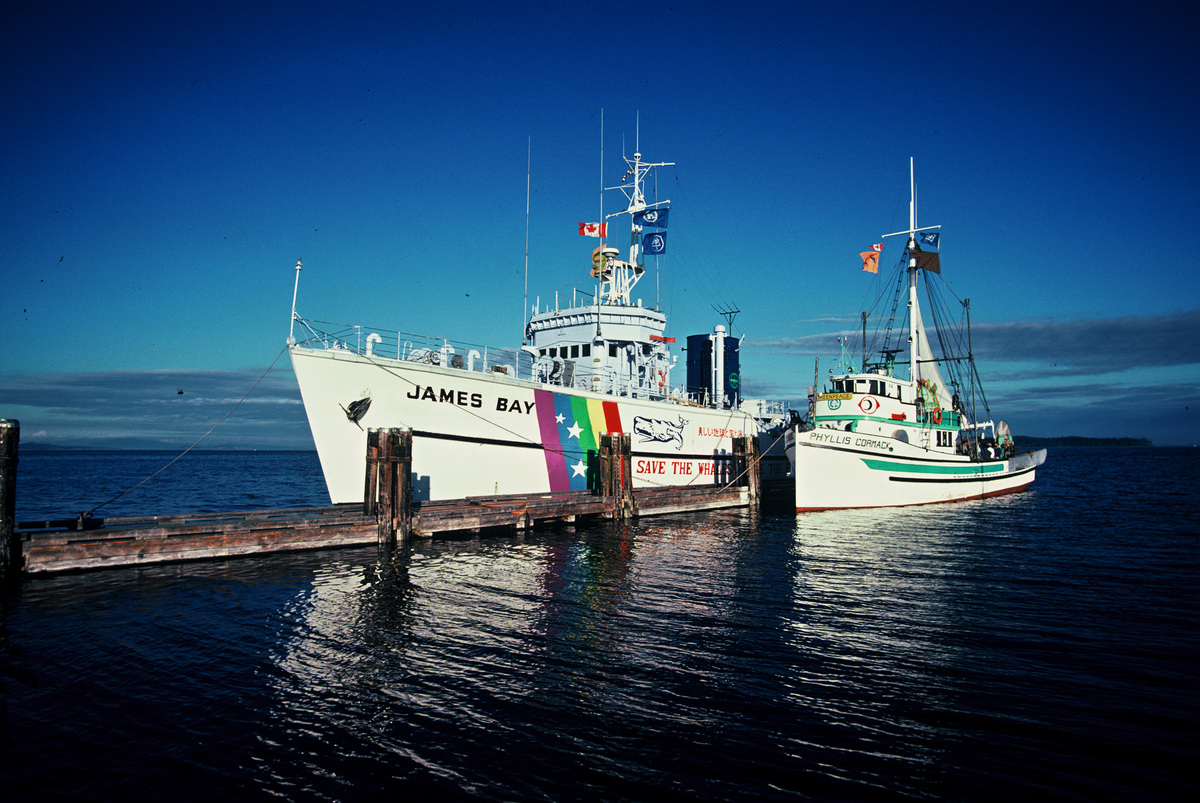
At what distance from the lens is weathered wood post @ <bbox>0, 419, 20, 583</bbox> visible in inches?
410

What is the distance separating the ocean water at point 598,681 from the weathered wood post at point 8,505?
630mm

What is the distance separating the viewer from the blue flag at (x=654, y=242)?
84.5 ft

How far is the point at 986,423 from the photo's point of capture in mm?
32969

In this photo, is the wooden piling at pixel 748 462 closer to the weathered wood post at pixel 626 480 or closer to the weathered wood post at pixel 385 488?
the weathered wood post at pixel 626 480

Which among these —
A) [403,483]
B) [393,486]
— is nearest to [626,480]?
[403,483]

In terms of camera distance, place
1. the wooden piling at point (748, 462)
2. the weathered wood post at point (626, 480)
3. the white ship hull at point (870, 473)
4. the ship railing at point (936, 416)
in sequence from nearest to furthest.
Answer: the weathered wood post at point (626, 480) → the white ship hull at point (870, 473) → the wooden piling at point (748, 462) → the ship railing at point (936, 416)

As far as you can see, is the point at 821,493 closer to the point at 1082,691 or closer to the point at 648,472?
the point at 648,472

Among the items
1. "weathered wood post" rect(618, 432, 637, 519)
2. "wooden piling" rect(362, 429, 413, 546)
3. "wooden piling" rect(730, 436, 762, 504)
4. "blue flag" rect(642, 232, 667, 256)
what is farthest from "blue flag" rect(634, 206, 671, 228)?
"wooden piling" rect(362, 429, 413, 546)

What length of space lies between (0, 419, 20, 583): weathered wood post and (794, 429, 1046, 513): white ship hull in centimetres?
→ 2081

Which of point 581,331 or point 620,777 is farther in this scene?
point 581,331

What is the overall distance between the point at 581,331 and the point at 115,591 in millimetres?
17628

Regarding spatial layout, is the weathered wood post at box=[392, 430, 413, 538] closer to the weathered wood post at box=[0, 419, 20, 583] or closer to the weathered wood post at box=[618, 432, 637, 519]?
the weathered wood post at box=[0, 419, 20, 583]

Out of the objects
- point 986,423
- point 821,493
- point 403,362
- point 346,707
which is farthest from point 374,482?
point 986,423

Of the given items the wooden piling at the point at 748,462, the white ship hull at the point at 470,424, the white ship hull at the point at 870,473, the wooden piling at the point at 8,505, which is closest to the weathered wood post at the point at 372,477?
the white ship hull at the point at 470,424
